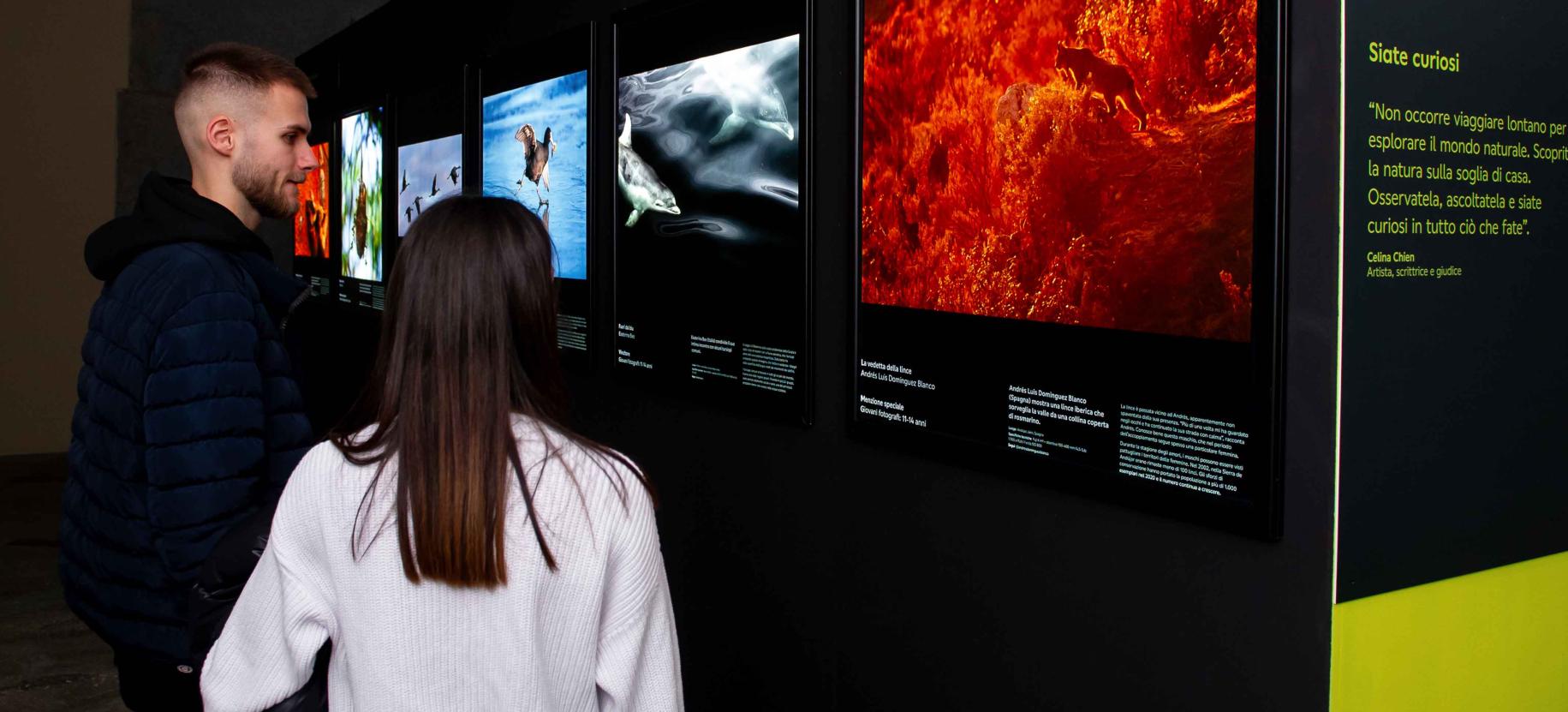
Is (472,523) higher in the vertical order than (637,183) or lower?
lower

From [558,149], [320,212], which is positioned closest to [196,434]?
[558,149]

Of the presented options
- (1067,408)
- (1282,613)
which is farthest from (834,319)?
(1282,613)

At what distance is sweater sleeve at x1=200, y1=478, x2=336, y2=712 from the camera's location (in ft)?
5.80

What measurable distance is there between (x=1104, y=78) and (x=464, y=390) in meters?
1.39

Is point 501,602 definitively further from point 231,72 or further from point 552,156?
point 552,156

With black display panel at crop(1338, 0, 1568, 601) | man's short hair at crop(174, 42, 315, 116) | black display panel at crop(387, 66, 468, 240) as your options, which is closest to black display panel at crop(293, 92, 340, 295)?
black display panel at crop(387, 66, 468, 240)

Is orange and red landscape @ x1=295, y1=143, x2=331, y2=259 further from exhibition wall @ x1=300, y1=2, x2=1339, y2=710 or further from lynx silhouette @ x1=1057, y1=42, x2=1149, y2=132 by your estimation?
lynx silhouette @ x1=1057, y1=42, x2=1149, y2=132

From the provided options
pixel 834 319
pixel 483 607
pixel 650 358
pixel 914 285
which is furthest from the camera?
pixel 650 358

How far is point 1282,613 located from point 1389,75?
942 millimetres

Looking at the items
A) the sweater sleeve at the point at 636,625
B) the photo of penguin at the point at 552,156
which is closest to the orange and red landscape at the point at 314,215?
the photo of penguin at the point at 552,156

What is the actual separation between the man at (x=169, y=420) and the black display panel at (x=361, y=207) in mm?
4569

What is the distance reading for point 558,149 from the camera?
16.1 feet

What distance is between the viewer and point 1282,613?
85.4 inches

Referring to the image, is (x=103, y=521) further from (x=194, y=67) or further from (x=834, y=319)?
(x=834, y=319)
